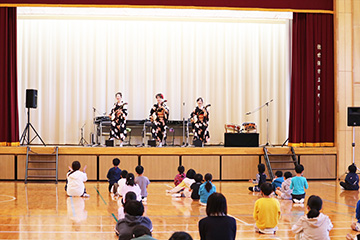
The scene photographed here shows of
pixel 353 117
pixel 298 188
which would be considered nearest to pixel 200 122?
pixel 353 117

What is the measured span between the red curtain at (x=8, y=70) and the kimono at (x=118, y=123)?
2.68m

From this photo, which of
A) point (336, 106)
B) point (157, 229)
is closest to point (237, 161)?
point (336, 106)

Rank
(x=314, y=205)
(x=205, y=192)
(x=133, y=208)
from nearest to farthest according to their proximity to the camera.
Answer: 1. (x=133, y=208)
2. (x=314, y=205)
3. (x=205, y=192)

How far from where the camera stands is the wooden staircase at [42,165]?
1291 centimetres

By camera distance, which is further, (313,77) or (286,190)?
(313,77)

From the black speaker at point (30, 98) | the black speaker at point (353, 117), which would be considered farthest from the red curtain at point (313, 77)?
the black speaker at point (30, 98)

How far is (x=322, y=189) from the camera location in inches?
456

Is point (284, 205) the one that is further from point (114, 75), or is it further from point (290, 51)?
point (114, 75)

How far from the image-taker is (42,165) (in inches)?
515

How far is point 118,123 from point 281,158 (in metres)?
4.79

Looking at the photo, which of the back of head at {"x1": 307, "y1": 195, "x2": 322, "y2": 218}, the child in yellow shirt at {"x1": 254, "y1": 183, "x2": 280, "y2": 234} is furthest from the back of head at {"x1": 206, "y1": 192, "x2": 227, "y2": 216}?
the child in yellow shirt at {"x1": 254, "y1": 183, "x2": 280, "y2": 234}

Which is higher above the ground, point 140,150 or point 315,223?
point 140,150

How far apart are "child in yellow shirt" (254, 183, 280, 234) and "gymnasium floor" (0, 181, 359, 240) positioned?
0.13 metres

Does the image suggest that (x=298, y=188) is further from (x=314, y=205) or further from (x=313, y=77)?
(x=313, y=77)
